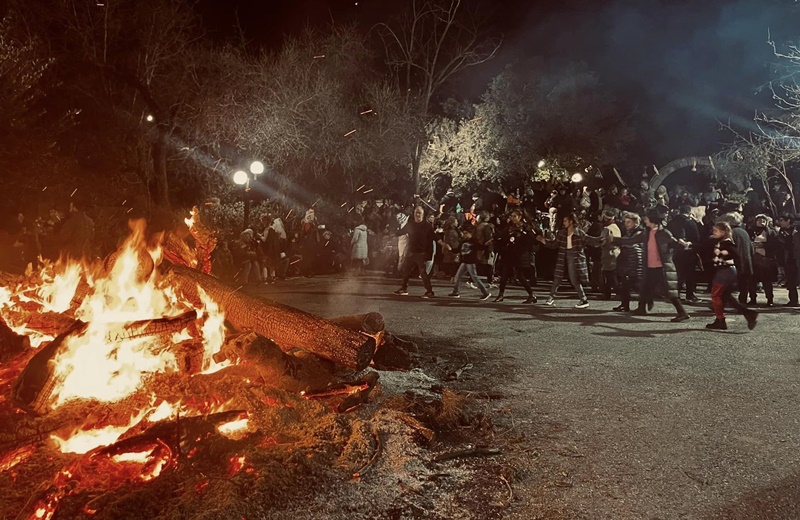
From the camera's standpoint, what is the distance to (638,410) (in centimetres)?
496

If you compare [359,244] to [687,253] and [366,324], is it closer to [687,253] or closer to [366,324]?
[687,253]

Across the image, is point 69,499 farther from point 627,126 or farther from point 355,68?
point 627,126

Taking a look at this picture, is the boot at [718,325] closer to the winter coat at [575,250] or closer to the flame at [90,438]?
the winter coat at [575,250]

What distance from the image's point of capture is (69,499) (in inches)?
119

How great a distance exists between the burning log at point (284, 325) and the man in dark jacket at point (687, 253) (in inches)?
397

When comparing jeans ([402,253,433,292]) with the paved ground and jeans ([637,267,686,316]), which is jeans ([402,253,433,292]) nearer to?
the paved ground

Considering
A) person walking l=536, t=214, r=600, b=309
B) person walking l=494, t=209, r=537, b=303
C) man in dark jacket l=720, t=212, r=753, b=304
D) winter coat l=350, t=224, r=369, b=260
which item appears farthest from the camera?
winter coat l=350, t=224, r=369, b=260

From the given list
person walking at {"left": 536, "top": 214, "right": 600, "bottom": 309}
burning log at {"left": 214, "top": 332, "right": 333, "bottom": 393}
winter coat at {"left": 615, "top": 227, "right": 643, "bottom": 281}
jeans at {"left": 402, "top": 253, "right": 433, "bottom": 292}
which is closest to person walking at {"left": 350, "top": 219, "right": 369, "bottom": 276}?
jeans at {"left": 402, "top": 253, "right": 433, "bottom": 292}

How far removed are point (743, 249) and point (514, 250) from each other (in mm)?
4534

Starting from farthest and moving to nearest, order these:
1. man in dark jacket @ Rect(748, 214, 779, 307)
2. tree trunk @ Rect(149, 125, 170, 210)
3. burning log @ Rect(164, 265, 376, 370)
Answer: tree trunk @ Rect(149, 125, 170, 210)
man in dark jacket @ Rect(748, 214, 779, 307)
burning log @ Rect(164, 265, 376, 370)

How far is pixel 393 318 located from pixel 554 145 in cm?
1994

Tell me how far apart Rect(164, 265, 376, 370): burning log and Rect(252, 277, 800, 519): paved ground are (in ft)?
4.63

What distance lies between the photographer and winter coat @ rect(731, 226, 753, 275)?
11.0 meters

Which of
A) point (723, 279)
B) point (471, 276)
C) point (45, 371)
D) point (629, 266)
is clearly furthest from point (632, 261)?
point (45, 371)
